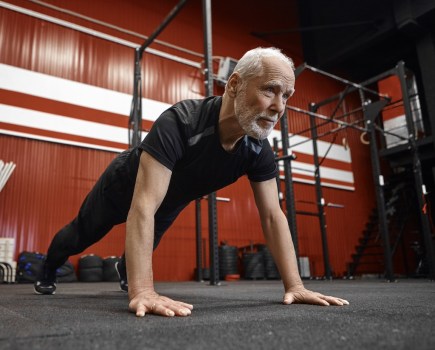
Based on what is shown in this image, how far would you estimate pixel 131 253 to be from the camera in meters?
1.15

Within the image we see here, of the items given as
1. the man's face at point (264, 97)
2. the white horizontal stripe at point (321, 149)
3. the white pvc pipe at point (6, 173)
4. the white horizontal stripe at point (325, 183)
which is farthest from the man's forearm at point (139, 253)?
the white horizontal stripe at point (321, 149)

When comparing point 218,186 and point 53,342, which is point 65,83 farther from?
point 53,342

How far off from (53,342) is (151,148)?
2.22 ft

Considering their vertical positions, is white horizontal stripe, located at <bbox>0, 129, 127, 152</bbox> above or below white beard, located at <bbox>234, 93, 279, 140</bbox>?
above

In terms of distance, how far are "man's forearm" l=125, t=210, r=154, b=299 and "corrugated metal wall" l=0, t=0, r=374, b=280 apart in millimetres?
4255

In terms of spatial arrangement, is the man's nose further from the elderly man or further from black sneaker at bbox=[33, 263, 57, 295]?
black sneaker at bbox=[33, 263, 57, 295]

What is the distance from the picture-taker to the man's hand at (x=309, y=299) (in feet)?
4.15

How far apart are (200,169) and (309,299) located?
610 millimetres

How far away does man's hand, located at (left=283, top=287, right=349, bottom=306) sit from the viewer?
1.27m

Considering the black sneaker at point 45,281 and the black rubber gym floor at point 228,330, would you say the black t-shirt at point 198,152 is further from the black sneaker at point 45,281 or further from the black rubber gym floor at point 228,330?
the black sneaker at point 45,281

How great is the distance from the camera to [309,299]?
1307mm

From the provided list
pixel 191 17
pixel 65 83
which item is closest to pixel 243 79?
pixel 65 83

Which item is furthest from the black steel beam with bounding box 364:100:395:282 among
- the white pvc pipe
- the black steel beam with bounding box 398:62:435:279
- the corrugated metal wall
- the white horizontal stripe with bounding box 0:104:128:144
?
the white pvc pipe

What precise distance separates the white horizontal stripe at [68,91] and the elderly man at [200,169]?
4.15 meters
